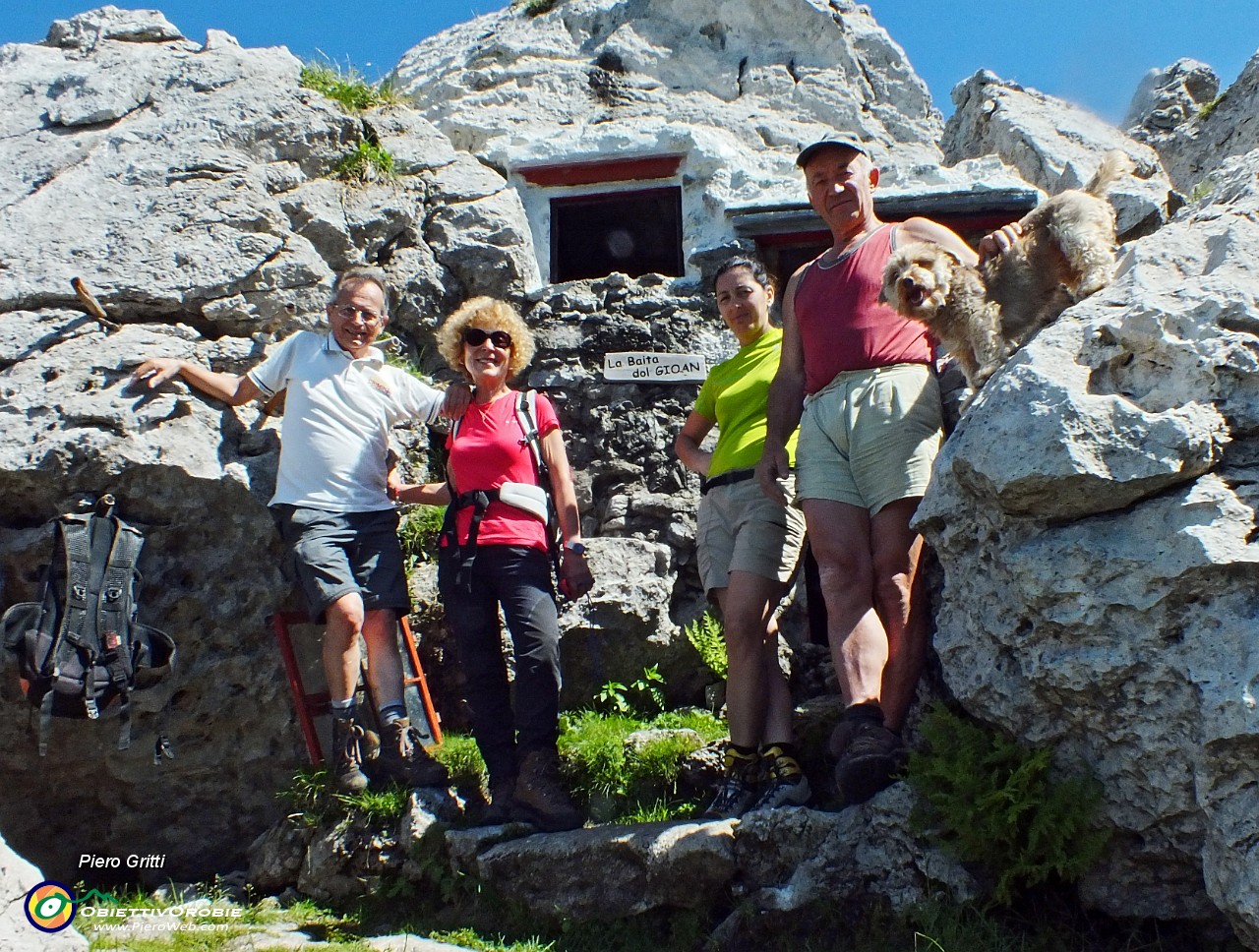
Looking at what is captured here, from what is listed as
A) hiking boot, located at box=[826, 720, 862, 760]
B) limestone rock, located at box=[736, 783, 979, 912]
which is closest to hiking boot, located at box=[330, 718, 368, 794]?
limestone rock, located at box=[736, 783, 979, 912]

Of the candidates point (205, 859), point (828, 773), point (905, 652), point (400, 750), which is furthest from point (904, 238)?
point (205, 859)

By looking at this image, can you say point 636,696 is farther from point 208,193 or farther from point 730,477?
point 208,193

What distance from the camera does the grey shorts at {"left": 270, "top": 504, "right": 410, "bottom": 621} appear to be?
4715 millimetres

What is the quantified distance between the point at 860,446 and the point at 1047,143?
18.4 ft

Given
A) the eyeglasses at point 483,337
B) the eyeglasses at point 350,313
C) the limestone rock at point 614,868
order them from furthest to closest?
the eyeglasses at point 350,313 → the eyeglasses at point 483,337 → the limestone rock at point 614,868

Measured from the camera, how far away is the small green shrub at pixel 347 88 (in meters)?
7.53

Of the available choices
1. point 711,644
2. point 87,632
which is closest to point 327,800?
point 87,632

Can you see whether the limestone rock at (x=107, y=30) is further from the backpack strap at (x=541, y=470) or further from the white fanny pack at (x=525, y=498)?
the white fanny pack at (x=525, y=498)

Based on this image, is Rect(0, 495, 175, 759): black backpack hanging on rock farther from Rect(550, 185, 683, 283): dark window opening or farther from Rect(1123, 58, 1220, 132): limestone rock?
A: Rect(1123, 58, 1220, 132): limestone rock

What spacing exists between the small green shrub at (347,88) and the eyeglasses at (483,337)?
3410 millimetres

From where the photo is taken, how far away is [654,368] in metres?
6.98

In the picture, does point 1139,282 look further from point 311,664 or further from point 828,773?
point 311,664

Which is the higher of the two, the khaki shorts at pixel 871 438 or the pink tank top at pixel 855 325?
the pink tank top at pixel 855 325

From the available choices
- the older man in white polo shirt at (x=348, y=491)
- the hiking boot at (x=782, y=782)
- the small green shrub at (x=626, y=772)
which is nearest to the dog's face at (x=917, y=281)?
the hiking boot at (x=782, y=782)
